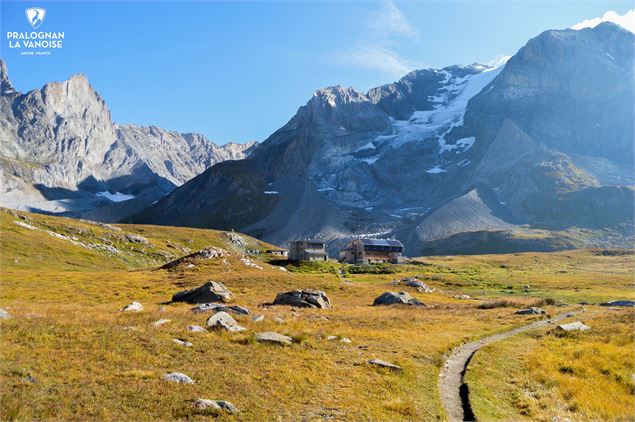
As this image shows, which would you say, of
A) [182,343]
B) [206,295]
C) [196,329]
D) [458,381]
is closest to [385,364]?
[458,381]

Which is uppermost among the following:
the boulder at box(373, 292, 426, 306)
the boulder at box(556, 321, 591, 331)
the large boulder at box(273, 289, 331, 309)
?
the boulder at box(556, 321, 591, 331)

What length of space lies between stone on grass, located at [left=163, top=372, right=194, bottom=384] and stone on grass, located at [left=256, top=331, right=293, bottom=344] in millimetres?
7352

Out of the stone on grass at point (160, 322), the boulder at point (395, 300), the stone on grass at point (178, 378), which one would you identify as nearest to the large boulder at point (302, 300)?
the boulder at point (395, 300)

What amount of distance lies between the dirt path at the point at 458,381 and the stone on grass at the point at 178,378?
10678 mm

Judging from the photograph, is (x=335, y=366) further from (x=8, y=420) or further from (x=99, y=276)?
(x=99, y=276)

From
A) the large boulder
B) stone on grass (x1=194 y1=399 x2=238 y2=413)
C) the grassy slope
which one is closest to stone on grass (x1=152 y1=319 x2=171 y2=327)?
the grassy slope

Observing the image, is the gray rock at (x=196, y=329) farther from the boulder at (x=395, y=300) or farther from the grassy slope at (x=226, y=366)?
the boulder at (x=395, y=300)

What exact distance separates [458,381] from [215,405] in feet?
44.9

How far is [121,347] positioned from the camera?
21328 millimetres

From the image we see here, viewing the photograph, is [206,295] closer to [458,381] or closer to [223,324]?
[223,324]

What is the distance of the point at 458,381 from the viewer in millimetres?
23797

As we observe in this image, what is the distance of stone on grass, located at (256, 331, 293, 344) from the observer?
25.3 meters

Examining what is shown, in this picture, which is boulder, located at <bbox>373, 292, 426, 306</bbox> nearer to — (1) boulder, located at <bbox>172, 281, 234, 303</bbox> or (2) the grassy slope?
(2) the grassy slope

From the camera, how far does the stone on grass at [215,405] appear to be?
1567cm
